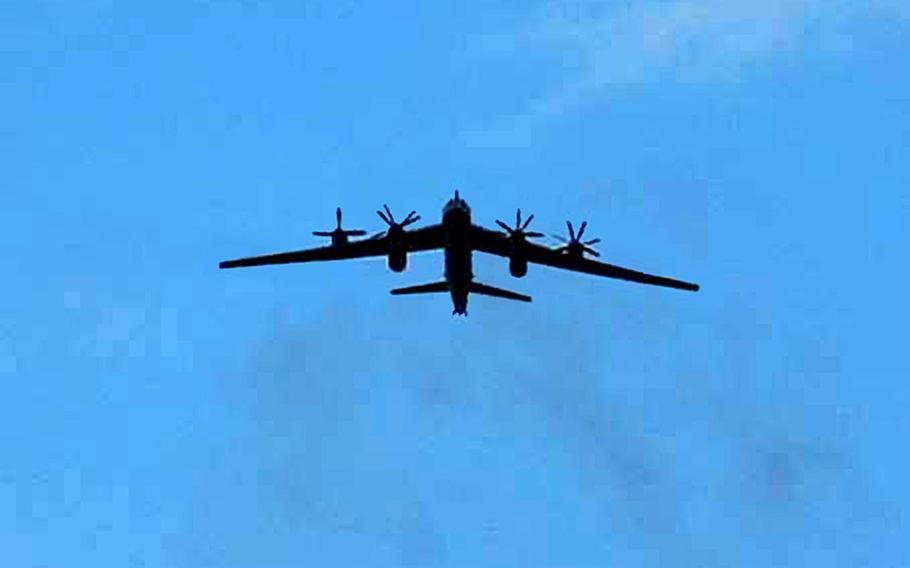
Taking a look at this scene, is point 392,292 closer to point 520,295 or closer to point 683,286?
point 520,295

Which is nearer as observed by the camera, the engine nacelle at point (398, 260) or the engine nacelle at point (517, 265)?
the engine nacelle at point (398, 260)

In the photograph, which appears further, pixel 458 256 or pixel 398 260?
pixel 398 260

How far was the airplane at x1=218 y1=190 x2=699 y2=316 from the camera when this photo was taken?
133 meters

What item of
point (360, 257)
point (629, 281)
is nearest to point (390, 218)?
point (360, 257)

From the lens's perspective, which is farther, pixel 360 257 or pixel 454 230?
pixel 360 257

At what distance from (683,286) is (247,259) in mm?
27877

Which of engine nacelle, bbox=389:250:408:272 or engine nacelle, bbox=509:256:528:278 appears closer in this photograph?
engine nacelle, bbox=389:250:408:272

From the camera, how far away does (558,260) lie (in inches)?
5635

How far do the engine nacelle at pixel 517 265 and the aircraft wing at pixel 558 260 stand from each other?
431 mm

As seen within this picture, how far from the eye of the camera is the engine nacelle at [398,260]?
13925 centimetres

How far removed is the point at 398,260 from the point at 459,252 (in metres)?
7.29

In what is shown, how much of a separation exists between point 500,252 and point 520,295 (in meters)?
9.30

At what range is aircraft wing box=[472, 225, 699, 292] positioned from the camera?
138 m

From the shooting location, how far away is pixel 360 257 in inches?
5630
